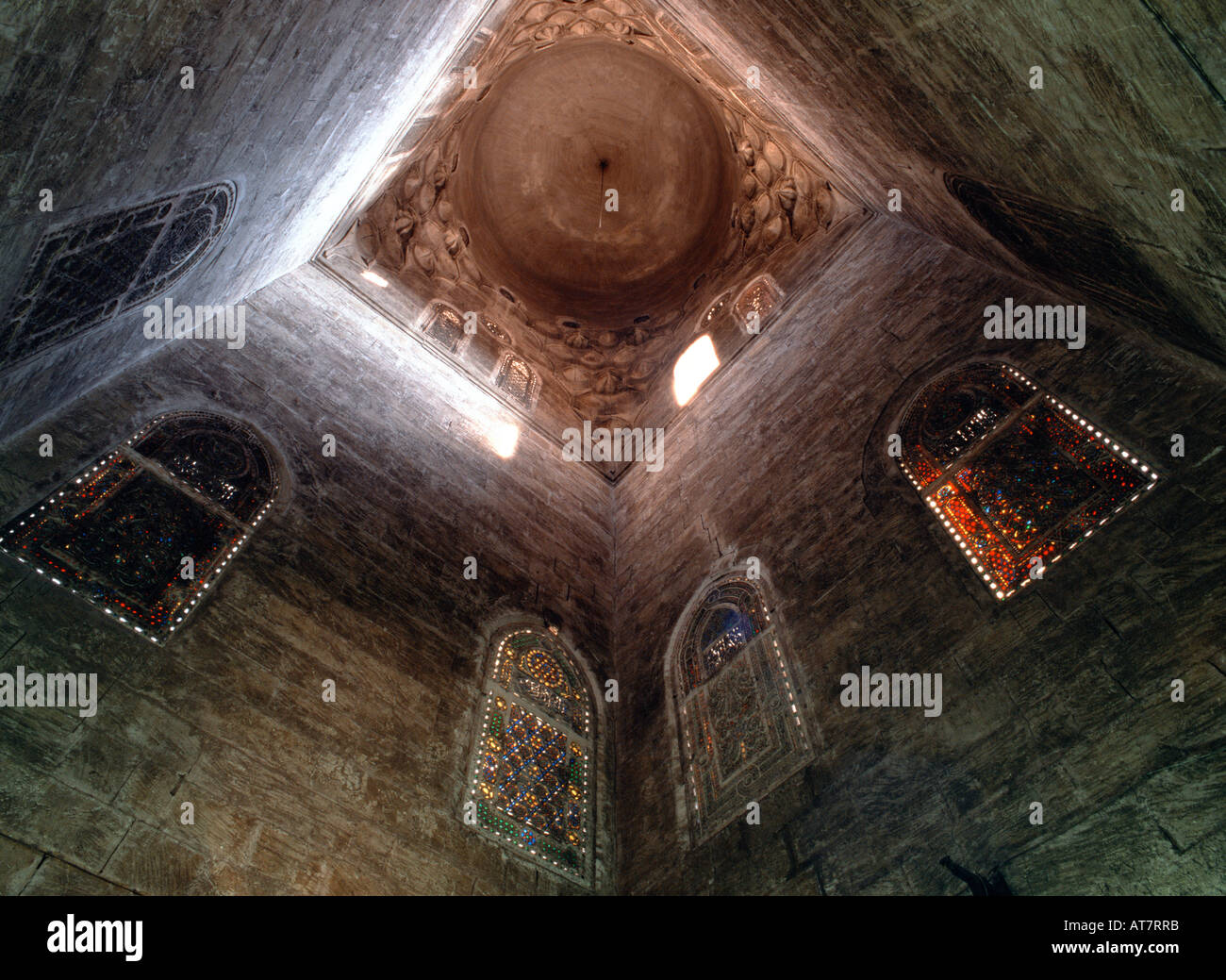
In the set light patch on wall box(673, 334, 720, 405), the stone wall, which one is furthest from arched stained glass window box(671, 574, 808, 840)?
light patch on wall box(673, 334, 720, 405)

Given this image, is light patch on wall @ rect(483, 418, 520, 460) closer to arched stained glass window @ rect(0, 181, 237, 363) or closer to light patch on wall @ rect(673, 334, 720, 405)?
light patch on wall @ rect(673, 334, 720, 405)

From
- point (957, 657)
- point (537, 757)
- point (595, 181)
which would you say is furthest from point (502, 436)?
point (595, 181)

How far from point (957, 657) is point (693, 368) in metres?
8.48

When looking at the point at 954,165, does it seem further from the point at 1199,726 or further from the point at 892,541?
the point at 1199,726

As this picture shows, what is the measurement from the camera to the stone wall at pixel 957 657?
154 inches

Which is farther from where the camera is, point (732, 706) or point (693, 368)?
point (693, 368)

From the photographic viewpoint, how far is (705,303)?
14.4 metres

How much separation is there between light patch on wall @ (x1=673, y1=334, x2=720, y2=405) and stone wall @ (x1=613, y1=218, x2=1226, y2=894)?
361 cm

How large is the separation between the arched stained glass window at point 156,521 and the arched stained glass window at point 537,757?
2.56 metres

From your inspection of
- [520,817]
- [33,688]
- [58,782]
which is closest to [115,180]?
[33,688]

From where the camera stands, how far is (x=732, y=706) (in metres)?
6.58

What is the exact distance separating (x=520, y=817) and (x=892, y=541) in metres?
3.80

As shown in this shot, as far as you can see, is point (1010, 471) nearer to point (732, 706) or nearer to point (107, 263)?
point (732, 706)

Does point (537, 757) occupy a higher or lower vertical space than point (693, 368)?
lower
